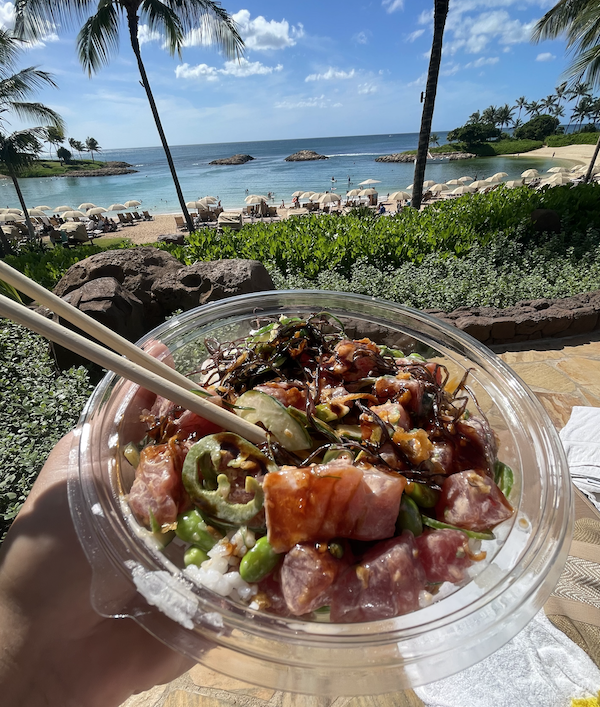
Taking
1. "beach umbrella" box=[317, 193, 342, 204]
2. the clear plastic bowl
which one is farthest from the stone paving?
"beach umbrella" box=[317, 193, 342, 204]

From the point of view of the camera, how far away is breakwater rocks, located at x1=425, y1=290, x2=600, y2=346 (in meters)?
4.88

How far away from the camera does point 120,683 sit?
1.33 metres

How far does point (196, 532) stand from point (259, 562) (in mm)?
178

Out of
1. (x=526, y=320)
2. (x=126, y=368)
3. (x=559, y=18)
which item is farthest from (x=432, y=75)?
(x=559, y=18)

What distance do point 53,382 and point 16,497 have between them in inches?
44.7

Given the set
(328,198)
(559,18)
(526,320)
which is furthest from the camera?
(328,198)

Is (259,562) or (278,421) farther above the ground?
(278,421)

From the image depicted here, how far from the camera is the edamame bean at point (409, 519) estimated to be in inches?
39.1

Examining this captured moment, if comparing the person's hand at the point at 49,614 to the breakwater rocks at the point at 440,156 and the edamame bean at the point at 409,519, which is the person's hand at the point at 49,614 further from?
the breakwater rocks at the point at 440,156

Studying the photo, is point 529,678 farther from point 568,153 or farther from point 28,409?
point 568,153

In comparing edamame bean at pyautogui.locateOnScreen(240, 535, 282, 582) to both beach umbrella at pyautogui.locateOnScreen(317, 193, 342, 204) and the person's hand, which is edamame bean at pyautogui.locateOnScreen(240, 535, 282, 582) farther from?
beach umbrella at pyautogui.locateOnScreen(317, 193, 342, 204)

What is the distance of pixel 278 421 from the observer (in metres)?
1.13

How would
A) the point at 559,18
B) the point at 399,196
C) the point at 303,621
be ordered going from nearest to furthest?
1. the point at 303,621
2. the point at 559,18
3. the point at 399,196

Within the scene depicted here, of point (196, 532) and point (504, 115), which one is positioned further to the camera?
point (504, 115)
